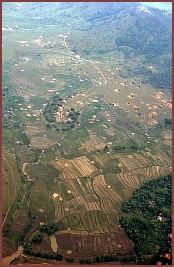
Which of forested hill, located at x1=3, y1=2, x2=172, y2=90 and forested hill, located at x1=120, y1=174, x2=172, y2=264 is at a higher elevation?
forested hill, located at x1=3, y1=2, x2=172, y2=90

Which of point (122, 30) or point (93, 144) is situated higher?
point (122, 30)

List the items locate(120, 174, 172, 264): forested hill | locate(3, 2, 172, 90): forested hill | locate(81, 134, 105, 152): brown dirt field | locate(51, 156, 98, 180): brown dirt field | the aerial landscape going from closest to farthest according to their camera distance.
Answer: locate(120, 174, 172, 264): forested hill, the aerial landscape, locate(51, 156, 98, 180): brown dirt field, locate(81, 134, 105, 152): brown dirt field, locate(3, 2, 172, 90): forested hill

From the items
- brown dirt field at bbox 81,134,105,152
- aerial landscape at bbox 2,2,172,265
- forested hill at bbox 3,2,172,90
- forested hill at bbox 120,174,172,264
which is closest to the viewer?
forested hill at bbox 120,174,172,264

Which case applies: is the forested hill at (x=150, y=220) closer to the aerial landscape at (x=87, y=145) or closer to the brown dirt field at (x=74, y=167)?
the aerial landscape at (x=87, y=145)

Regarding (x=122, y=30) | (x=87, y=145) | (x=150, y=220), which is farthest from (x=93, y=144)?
(x=122, y=30)

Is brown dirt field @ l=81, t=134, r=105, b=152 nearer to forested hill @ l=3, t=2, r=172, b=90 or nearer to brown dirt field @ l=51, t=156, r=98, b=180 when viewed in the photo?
brown dirt field @ l=51, t=156, r=98, b=180

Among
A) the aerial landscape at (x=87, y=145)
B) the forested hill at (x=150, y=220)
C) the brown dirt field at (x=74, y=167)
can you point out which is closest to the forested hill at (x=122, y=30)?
the aerial landscape at (x=87, y=145)

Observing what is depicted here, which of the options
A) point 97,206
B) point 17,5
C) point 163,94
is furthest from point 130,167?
point 17,5

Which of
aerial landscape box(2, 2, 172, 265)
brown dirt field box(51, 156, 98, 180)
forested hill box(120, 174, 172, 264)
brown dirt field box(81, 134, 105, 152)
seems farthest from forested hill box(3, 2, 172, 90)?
forested hill box(120, 174, 172, 264)

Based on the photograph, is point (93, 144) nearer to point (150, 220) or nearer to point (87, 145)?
point (87, 145)
